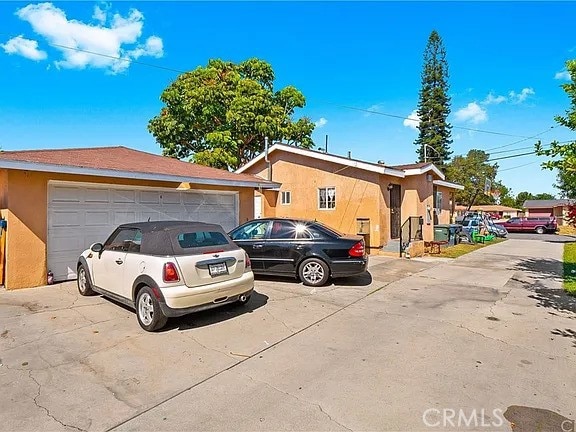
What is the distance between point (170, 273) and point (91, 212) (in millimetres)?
5117

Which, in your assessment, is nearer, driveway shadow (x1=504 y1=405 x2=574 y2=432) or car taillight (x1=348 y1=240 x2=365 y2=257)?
driveway shadow (x1=504 y1=405 x2=574 y2=432)

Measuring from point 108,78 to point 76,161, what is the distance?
9998 mm

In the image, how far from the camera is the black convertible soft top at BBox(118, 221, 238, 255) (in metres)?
5.21

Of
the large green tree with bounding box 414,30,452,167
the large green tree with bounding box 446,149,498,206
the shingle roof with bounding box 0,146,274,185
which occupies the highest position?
the large green tree with bounding box 414,30,452,167

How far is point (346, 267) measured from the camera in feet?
26.5

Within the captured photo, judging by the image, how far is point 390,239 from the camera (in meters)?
15.3

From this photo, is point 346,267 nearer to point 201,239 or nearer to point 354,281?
point 354,281

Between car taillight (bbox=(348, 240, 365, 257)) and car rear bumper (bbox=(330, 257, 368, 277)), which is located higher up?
car taillight (bbox=(348, 240, 365, 257))

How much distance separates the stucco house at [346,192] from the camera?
14.4 metres

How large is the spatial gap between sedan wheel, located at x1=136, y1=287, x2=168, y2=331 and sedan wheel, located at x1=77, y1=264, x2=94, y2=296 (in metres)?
2.21

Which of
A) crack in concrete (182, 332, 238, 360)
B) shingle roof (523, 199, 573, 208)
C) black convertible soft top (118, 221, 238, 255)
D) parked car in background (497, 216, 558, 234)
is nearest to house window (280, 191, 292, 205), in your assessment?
black convertible soft top (118, 221, 238, 255)

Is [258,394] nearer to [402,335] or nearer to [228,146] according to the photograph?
[402,335]

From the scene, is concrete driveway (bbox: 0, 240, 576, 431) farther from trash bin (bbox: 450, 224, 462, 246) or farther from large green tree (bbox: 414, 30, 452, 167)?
large green tree (bbox: 414, 30, 452, 167)

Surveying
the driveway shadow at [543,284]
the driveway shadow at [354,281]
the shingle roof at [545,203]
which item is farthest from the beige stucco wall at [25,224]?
the shingle roof at [545,203]
